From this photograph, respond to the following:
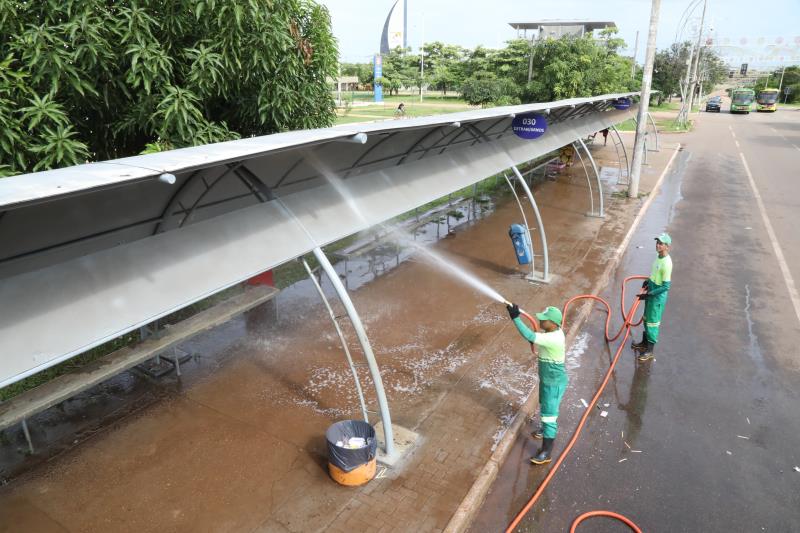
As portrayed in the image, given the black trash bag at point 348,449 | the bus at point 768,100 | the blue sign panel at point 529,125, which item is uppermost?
the bus at point 768,100

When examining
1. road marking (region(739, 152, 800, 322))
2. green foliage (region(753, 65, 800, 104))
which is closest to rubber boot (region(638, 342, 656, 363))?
road marking (region(739, 152, 800, 322))

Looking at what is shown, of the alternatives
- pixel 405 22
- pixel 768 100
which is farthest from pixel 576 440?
pixel 405 22

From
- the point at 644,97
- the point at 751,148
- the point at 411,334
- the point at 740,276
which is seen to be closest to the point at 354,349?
the point at 411,334

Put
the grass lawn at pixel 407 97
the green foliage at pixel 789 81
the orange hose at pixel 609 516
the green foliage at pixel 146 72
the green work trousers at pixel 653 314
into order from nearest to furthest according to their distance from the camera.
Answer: the orange hose at pixel 609 516
the green foliage at pixel 146 72
the green work trousers at pixel 653 314
the grass lawn at pixel 407 97
the green foliage at pixel 789 81

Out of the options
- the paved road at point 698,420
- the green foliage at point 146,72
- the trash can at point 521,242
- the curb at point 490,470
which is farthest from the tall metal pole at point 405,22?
the curb at point 490,470

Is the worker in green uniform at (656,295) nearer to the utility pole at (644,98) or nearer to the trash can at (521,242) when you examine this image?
the trash can at (521,242)

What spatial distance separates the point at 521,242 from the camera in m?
9.72

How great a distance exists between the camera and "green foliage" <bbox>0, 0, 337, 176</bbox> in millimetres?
4930

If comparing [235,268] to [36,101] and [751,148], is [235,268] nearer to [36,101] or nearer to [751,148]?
[36,101]

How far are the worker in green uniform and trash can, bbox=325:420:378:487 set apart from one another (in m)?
4.57

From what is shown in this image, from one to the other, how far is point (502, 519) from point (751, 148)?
32134 millimetres

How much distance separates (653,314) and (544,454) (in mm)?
3194

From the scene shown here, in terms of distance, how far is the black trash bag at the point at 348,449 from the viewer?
472 cm

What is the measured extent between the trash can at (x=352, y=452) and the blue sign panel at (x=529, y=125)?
6.51 meters
